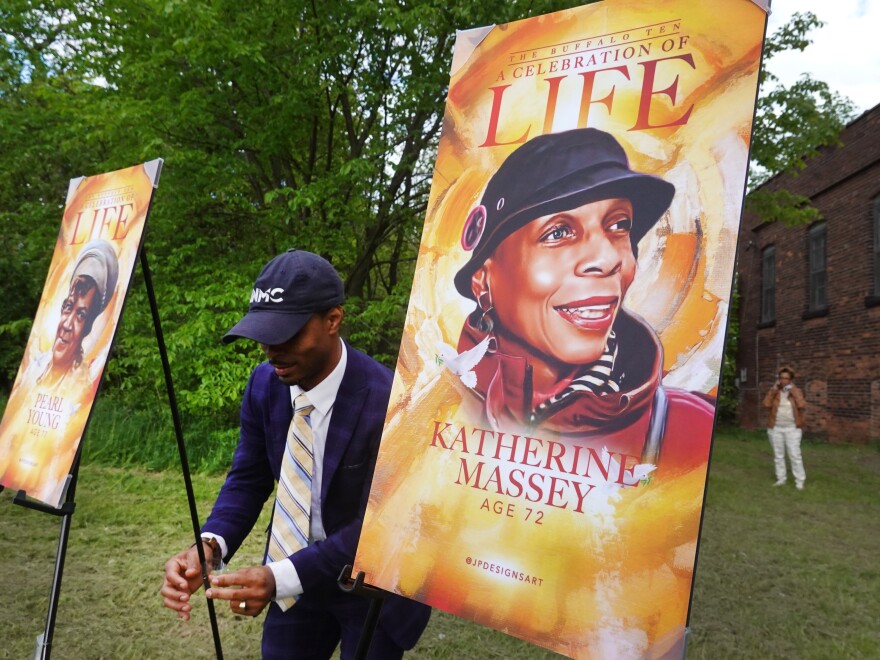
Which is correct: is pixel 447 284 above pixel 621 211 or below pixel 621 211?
below

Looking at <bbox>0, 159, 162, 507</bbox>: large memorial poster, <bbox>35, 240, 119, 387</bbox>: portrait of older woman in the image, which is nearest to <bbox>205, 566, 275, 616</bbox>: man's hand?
→ <bbox>0, 159, 162, 507</bbox>: large memorial poster

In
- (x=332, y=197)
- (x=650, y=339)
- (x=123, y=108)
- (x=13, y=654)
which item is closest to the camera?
(x=650, y=339)

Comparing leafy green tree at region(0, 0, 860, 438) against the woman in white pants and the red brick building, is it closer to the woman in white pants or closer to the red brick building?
the woman in white pants

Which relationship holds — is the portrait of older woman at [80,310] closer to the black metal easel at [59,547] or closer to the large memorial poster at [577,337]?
the black metal easel at [59,547]

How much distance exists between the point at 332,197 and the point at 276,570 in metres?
6.27

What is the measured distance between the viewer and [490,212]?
153 cm

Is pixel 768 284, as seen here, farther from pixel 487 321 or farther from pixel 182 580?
pixel 182 580

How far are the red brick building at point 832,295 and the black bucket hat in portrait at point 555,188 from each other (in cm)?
1270

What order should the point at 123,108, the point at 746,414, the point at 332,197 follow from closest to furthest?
1. the point at 123,108
2. the point at 332,197
3. the point at 746,414

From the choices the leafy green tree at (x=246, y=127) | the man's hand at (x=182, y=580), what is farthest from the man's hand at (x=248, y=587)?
the leafy green tree at (x=246, y=127)

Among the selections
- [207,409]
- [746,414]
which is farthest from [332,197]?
[746,414]

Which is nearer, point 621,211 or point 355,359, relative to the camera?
point 621,211

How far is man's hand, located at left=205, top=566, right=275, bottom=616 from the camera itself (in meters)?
1.48

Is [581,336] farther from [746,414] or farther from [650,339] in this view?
[746,414]
